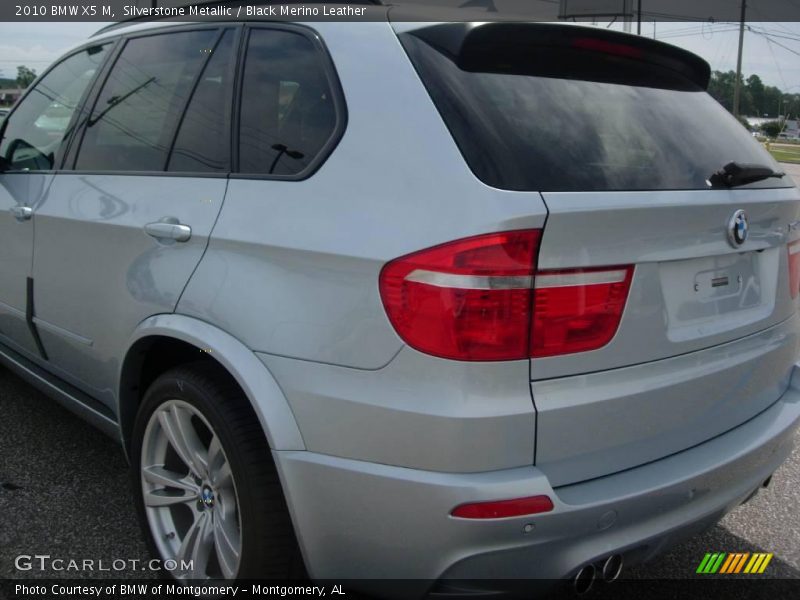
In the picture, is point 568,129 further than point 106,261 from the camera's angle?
No

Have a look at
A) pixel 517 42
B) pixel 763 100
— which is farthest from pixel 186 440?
pixel 763 100

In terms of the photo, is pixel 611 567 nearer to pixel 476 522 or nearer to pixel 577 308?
pixel 476 522

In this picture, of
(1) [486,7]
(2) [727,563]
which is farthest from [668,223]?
(2) [727,563]

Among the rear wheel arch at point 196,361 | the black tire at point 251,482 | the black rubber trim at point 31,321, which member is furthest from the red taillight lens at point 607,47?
the black rubber trim at point 31,321

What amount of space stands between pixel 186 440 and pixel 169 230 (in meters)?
0.64

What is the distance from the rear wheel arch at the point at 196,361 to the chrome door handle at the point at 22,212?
104 cm

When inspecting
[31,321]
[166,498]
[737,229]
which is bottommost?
Result: [166,498]

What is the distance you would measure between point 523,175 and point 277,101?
0.88 meters

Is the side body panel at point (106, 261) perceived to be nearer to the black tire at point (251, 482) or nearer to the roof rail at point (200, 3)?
the black tire at point (251, 482)

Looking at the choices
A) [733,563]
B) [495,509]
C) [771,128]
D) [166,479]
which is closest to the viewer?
[495,509]

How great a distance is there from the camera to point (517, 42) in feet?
6.73

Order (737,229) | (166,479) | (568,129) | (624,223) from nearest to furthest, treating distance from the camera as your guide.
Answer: (624,223) → (568,129) → (737,229) → (166,479)

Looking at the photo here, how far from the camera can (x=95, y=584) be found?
2615 mm

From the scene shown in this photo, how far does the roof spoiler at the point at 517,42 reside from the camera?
1988mm
